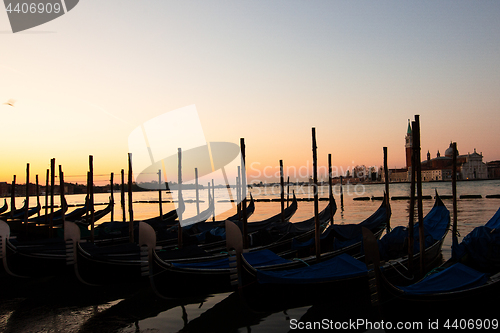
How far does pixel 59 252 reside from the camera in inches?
326

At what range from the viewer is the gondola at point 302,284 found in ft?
17.1

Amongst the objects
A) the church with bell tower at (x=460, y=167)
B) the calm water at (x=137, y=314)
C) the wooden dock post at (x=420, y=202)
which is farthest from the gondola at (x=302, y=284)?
the church with bell tower at (x=460, y=167)

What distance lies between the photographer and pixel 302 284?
5.40 metres

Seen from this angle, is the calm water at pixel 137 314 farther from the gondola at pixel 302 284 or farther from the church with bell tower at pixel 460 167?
the church with bell tower at pixel 460 167

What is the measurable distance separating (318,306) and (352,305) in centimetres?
55

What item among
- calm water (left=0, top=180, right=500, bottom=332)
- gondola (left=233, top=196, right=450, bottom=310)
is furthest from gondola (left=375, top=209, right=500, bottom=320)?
calm water (left=0, top=180, right=500, bottom=332)

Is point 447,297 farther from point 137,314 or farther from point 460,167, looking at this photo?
point 460,167

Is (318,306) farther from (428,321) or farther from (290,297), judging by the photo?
(428,321)

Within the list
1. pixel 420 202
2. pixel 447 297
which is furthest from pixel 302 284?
pixel 420 202

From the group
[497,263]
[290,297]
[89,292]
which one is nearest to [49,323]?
[89,292]

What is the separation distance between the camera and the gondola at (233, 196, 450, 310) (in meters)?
5.20

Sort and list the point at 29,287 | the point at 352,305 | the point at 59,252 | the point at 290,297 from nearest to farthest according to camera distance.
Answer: the point at 290,297
the point at 352,305
the point at 29,287
the point at 59,252

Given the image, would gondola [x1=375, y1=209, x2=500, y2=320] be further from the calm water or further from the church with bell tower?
the church with bell tower

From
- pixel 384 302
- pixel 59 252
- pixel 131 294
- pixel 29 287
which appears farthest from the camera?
pixel 59 252
